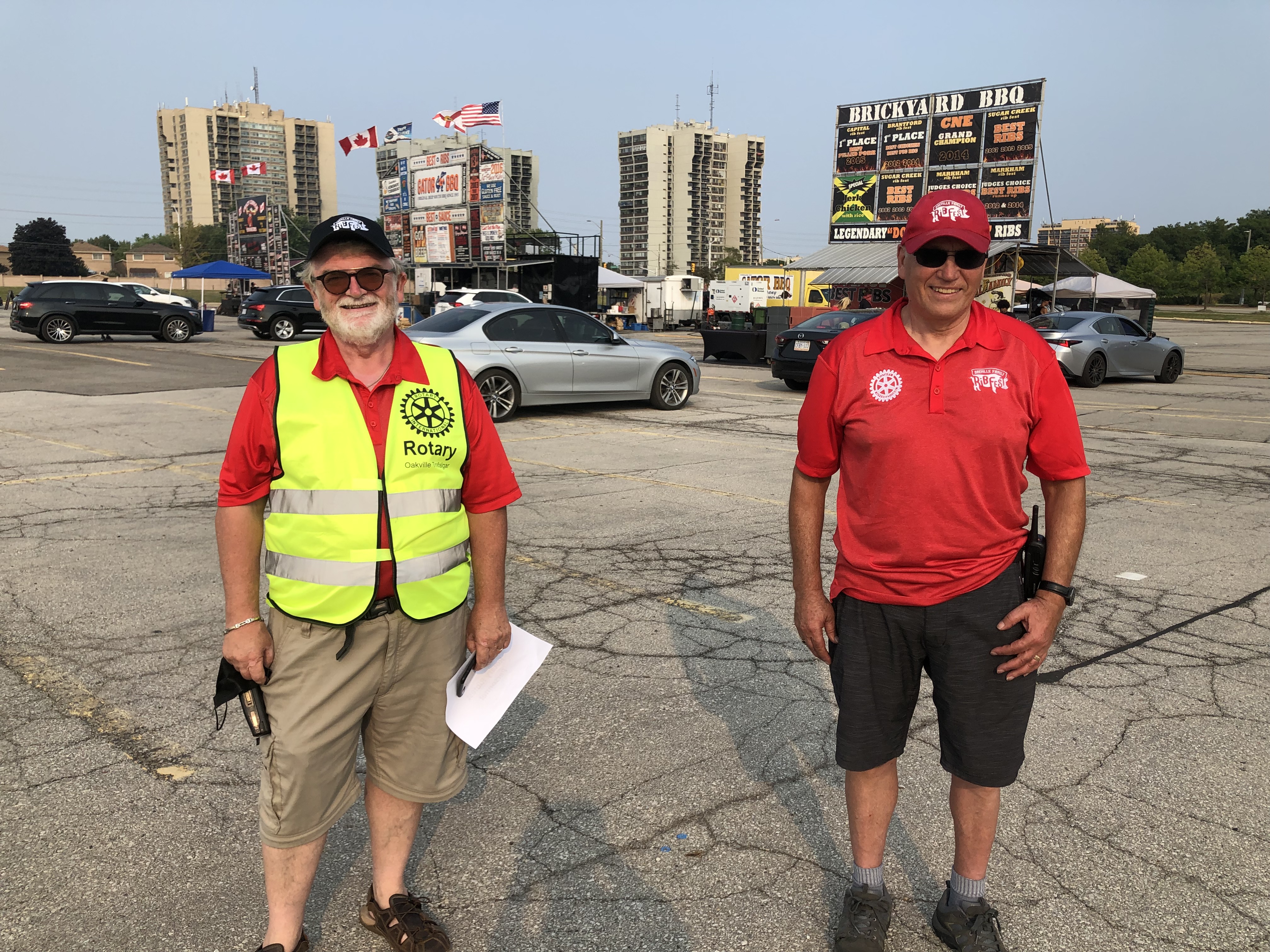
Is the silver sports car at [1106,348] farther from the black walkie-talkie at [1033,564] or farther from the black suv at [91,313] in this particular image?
the black suv at [91,313]

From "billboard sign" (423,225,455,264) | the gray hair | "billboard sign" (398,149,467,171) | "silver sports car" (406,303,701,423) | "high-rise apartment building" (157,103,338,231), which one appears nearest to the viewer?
the gray hair

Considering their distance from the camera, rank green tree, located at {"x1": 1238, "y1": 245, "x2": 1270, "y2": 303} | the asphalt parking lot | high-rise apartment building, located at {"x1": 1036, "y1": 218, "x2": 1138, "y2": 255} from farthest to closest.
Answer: high-rise apartment building, located at {"x1": 1036, "y1": 218, "x2": 1138, "y2": 255} < green tree, located at {"x1": 1238, "y1": 245, "x2": 1270, "y2": 303} < the asphalt parking lot

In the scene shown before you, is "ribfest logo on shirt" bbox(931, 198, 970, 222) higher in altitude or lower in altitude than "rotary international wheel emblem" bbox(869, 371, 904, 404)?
higher

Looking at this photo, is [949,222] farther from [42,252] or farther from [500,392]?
[42,252]

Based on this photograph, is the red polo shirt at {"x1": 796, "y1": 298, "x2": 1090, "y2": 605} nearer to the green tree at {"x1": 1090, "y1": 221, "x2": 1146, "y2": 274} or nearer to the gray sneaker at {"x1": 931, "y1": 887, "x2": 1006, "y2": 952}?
the gray sneaker at {"x1": 931, "y1": 887, "x2": 1006, "y2": 952}

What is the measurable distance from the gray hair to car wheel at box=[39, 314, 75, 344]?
86.7 feet

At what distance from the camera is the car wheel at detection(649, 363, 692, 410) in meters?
13.7

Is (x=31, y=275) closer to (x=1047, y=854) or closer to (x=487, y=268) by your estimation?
(x=487, y=268)

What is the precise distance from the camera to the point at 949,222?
221cm

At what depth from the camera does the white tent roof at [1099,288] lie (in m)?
38.5

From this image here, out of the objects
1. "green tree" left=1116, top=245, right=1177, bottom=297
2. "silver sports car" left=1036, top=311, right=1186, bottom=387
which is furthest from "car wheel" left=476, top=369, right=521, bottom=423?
"green tree" left=1116, top=245, right=1177, bottom=297

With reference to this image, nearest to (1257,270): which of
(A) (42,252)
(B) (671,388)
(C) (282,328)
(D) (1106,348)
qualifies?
(D) (1106,348)

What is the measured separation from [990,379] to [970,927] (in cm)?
134

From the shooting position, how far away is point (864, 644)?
236cm
